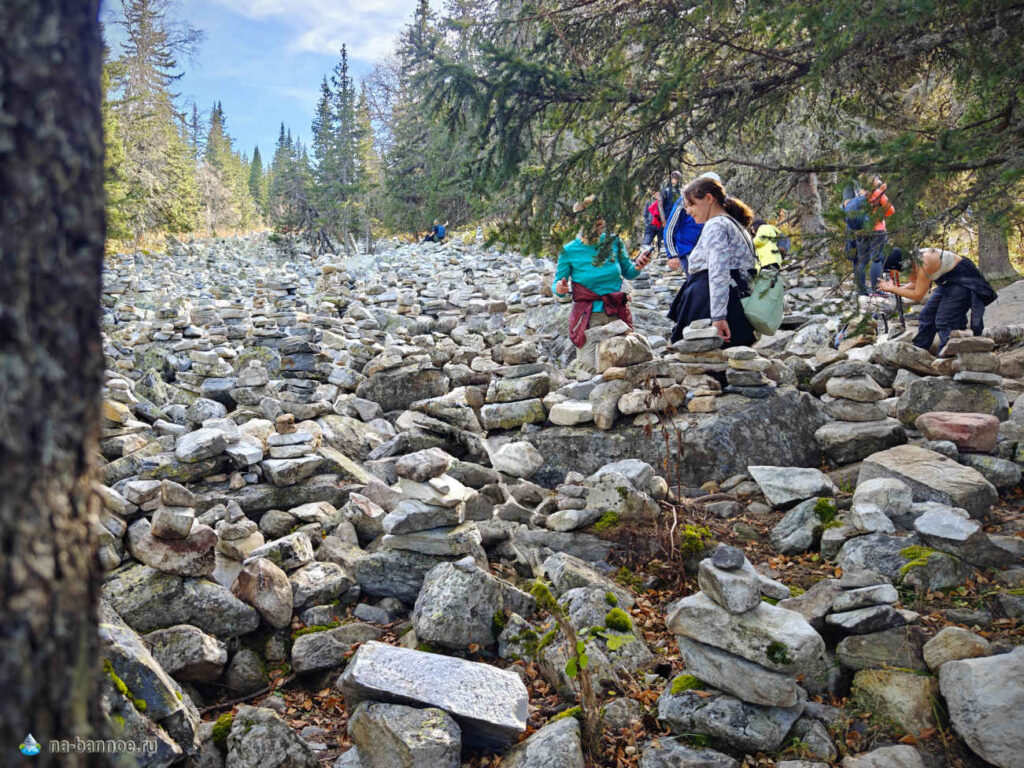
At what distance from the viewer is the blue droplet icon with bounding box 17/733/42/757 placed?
44.3 inches

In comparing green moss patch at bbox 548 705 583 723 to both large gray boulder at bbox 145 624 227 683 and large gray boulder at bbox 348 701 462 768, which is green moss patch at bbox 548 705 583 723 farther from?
large gray boulder at bbox 145 624 227 683

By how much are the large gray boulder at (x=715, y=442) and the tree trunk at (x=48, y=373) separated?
5640mm

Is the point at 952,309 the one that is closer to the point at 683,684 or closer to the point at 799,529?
the point at 799,529

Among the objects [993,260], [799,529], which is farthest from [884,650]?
[993,260]

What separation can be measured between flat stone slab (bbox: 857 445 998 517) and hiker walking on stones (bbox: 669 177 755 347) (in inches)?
84.4

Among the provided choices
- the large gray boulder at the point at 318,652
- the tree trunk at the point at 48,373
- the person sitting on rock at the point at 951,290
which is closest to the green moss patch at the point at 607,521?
the large gray boulder at the point at 318,652

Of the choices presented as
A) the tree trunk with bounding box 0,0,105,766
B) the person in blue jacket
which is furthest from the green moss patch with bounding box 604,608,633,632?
the person in blue jacket

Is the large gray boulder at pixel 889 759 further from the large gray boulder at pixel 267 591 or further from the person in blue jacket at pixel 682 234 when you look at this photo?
the person in blue jacket at pixel 682 234

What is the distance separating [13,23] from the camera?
1.17 metres

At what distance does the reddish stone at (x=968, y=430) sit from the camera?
5914mm

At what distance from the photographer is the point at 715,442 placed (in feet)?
21.9

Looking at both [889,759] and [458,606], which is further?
[458,606]

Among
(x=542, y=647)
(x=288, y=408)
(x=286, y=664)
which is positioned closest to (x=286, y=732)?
(x=286, y=664)

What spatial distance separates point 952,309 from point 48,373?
9.66 meters
